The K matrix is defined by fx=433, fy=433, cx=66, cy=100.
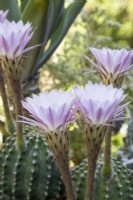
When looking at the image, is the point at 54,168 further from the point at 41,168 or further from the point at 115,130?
the point at 115,130

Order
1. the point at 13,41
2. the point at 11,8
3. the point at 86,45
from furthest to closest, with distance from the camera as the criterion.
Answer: the point at 86,45
the point at 11,8
the point at 13,41

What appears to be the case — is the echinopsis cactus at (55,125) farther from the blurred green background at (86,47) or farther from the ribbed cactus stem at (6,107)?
the blurred green background at (86,47)

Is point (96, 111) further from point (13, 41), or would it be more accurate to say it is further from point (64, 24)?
point (64, 24)

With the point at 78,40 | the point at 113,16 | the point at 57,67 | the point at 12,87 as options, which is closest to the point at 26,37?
the point at 12,87

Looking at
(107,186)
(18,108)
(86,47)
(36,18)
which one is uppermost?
(86,47)

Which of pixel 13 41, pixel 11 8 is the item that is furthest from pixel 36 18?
pixel 13 41

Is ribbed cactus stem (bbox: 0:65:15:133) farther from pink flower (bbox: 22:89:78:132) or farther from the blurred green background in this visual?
the blurred green background

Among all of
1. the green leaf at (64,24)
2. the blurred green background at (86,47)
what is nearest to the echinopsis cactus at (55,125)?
the green leaf at (64,24)

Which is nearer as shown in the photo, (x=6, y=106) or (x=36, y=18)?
(x=6, y=106)
